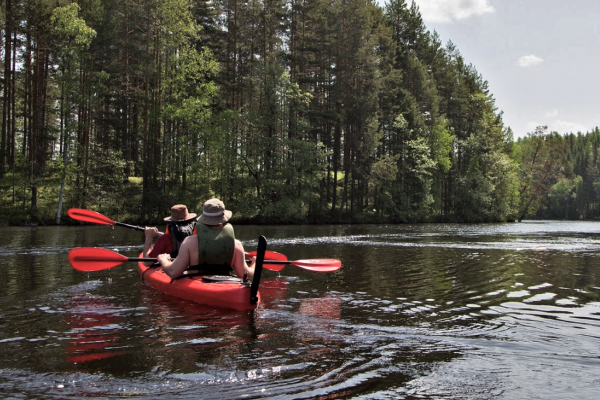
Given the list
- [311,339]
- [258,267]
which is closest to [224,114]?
[258,267]

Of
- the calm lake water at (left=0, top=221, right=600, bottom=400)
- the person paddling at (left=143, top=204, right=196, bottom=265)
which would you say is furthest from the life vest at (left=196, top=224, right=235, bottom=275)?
the person paddling at (left=143, top=204, right=196, bottom=265)

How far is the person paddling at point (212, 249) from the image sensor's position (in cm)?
734

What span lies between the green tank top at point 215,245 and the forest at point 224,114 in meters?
25.1

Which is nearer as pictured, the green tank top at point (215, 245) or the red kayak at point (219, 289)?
the red kayak at point (219, 289)

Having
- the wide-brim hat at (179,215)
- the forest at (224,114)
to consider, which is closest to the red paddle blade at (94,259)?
the wide-brim hat at (179,215)

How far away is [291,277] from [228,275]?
3613 millimetres

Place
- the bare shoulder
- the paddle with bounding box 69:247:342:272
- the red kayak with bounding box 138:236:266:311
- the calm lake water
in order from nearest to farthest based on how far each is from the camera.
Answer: the calm lake water < the red kayak with bounding box 138:236:266:311 < the bare shoulder < the paddle with bounding box 69:247:342:272

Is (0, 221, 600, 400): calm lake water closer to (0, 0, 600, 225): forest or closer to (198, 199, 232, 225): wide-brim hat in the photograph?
(198, 199, 232, 225): wide-brim hat

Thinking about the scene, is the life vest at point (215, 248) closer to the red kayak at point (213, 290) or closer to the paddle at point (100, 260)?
the red kayak at point (213, 290)

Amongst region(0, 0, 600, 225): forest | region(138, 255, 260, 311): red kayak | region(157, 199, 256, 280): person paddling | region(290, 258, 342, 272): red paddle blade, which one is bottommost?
region(138, 255, 260, 311): red kayak

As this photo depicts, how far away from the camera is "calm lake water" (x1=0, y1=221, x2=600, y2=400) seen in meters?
4.35

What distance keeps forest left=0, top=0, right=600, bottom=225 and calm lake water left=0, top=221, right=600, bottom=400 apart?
73.6 feet

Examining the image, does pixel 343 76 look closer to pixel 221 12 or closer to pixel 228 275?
pixel 221 12

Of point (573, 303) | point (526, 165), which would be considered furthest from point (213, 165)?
point (526, 165)
